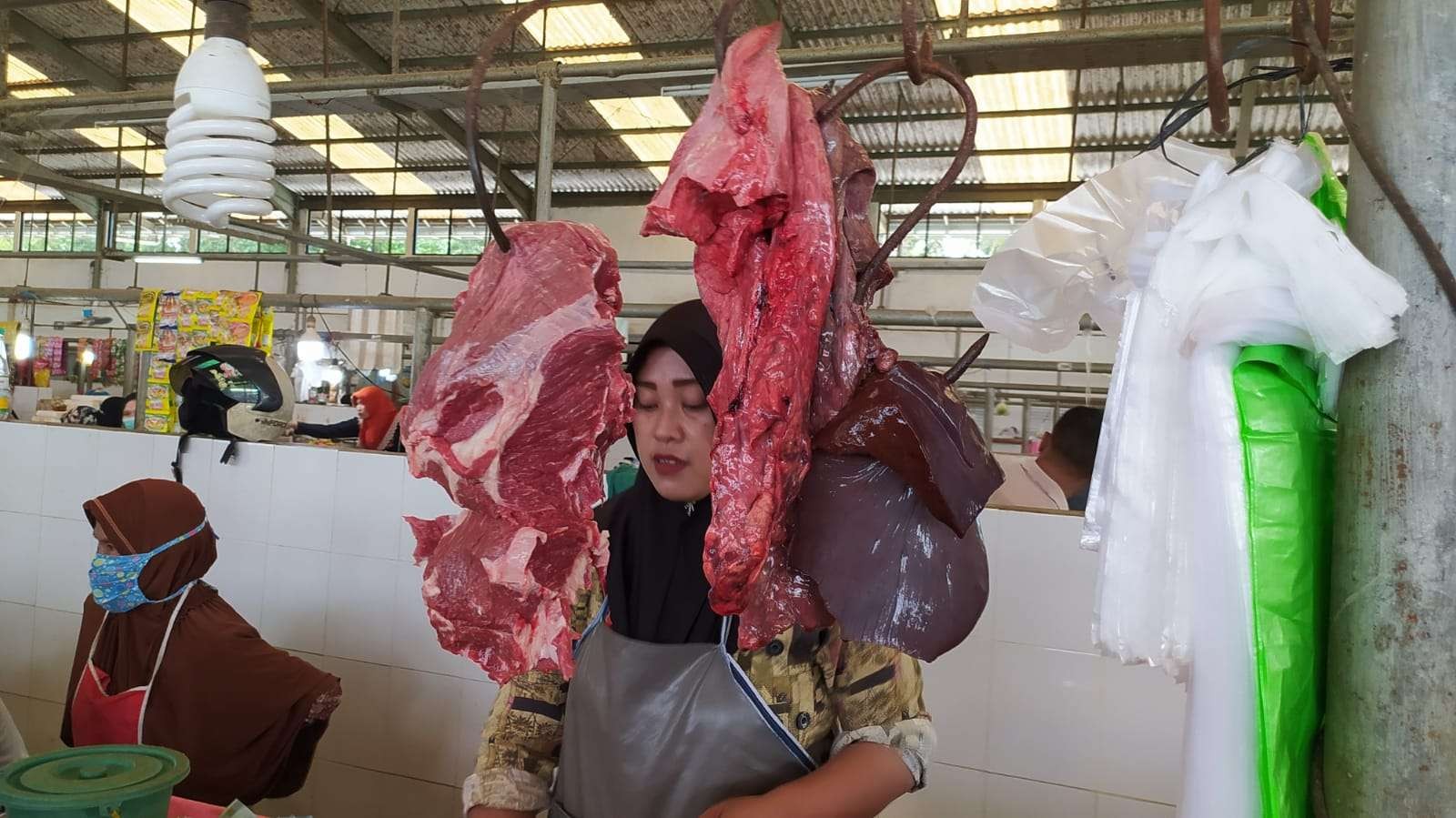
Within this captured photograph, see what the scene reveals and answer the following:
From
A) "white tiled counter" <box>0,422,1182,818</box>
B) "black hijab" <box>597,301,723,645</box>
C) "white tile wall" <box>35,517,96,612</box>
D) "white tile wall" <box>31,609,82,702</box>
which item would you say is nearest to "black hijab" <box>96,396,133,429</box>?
"white tiled counter" <box>0,422,1182,818</box>

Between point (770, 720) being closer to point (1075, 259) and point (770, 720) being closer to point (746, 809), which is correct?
point (746, 809)

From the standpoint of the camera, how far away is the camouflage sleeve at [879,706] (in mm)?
1432

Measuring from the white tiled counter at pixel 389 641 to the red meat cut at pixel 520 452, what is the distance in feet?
5.10

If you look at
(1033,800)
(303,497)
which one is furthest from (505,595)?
(303,497)

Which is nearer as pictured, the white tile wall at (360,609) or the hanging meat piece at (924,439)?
the hanging meat piece at (924,439)

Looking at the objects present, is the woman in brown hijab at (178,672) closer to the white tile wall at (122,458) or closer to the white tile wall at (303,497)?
the white tile wall at (303,497)

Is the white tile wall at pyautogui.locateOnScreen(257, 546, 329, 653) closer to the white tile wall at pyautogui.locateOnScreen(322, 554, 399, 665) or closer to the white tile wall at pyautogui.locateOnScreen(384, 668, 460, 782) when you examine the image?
the white tile wall at pyautogui.locateOnScreen(322, 554, 399, 665)

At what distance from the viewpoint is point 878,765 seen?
4.57ft

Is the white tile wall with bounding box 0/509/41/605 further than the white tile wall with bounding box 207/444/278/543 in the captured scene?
Yes

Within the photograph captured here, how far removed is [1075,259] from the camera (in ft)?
3.63

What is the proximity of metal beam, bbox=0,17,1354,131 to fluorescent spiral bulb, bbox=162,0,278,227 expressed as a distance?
1.82ft

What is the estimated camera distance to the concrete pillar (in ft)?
2.39

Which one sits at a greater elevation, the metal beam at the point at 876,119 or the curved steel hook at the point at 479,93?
the metal beam at the point at 876,119

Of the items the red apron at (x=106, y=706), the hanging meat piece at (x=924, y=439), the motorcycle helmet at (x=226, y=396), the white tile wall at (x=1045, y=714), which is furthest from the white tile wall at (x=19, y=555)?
the hanging meat piece at (x=924, y=439)
